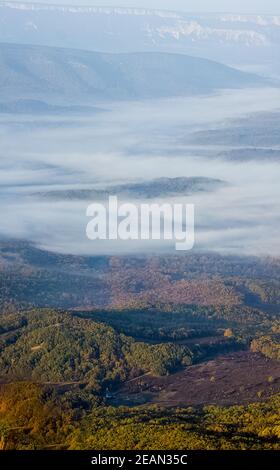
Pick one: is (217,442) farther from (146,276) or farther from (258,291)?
(146,276)

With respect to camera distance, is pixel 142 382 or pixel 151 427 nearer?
pixel 151 427

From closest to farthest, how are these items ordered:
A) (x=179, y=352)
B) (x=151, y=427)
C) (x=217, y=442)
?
(x=217, y=442), (x=151, y=427), (x=179, y=352)

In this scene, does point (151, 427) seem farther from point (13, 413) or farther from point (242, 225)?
point (242, 225)

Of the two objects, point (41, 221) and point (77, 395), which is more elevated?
point (41, 221)
